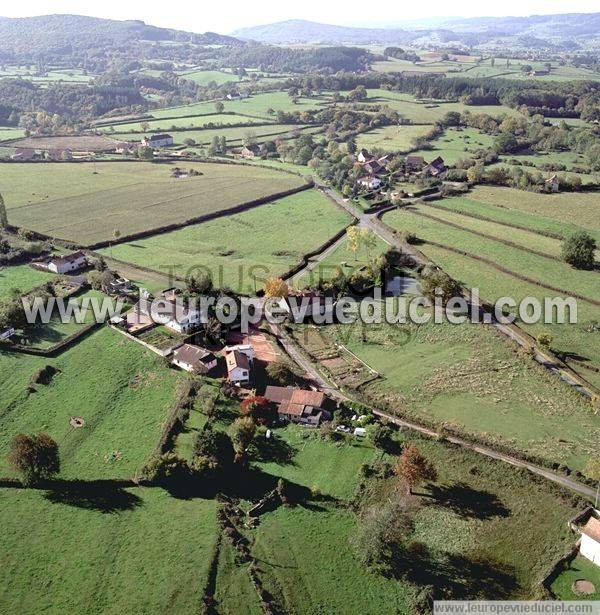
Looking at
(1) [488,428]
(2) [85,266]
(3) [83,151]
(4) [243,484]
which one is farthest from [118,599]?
(3) [83,151]

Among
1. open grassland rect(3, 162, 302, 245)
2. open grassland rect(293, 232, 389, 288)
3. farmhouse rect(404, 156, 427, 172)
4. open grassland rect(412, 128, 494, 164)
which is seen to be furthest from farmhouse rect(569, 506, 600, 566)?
open grassland rect(412, 128, 494, 164)

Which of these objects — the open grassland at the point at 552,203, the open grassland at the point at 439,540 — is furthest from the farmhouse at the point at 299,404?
the open grassland at the point at 552,203

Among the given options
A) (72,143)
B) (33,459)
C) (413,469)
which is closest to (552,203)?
(413,469)

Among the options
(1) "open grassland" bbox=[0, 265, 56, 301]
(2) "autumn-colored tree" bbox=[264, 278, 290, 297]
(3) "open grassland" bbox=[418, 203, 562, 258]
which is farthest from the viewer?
(3) "open grassland" bbox=[418, 203, 562, 258]

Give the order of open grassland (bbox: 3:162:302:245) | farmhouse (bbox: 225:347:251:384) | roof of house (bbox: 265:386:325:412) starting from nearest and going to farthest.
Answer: roof of house (bbox: 265:386:325:412) → farmhouse (bbox: 225:347:251:384) → open grassland (bbox: 3:162:302:245)

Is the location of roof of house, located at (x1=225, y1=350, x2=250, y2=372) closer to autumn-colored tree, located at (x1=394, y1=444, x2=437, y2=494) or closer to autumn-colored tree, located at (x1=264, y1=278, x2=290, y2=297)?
autumn-colored tree, located at (x1=264, y1=278, x2=290, y2=297)

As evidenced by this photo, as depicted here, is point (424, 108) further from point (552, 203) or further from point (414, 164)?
point (552, 203)

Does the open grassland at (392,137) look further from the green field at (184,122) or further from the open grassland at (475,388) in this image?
the open grassland at (475,388)
